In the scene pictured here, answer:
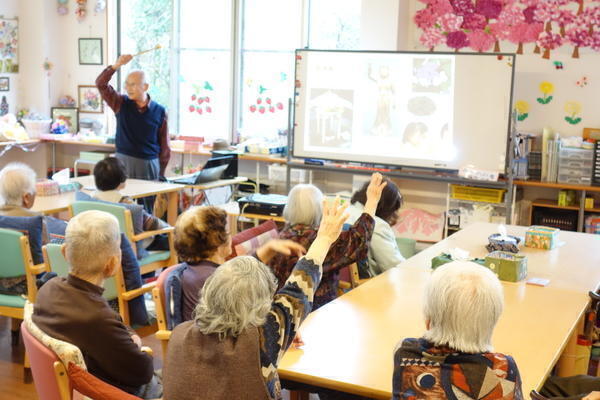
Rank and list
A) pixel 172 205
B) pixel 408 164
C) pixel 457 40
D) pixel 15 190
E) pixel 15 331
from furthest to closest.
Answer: pixel 457 40
pixel 408 164
pixel 172 205
pixel 15 331
pixel 15 190

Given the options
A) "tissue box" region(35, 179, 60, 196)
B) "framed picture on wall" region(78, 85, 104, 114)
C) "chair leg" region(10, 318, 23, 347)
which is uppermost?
"framed picture on wall" region(78, 85, 104, 114)

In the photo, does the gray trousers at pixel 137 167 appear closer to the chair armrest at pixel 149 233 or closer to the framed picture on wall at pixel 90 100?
the chair armrest at pixel 149 233

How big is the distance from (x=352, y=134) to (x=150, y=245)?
2.70 meters

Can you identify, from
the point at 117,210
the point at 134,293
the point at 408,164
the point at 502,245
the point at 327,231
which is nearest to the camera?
the point at 327,231

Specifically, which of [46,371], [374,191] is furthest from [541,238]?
[46,371]

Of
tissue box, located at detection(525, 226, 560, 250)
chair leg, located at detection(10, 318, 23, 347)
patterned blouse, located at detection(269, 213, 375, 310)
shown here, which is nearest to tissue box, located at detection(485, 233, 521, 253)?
tissue box, located at detection(525, 226, 560, 250)

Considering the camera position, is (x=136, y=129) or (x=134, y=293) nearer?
(x=134, y=293)

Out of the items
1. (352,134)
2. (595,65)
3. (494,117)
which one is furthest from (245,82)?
(595,65)

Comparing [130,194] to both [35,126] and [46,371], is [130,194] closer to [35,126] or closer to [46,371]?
[46,371]

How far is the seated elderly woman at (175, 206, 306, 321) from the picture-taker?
2.80 meters

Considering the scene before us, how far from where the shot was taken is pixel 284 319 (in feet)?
6.69

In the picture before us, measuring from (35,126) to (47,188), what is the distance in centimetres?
378

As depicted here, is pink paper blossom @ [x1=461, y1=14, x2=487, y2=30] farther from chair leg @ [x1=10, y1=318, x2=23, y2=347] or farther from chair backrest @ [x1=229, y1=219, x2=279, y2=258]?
chair leg @ [x1=10, y1=318, x2=23, y2=347]

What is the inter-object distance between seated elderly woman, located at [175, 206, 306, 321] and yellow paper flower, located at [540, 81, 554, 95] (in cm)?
439
